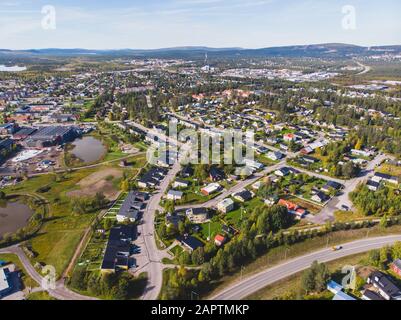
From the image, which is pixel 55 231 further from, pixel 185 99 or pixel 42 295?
pixel 185 99

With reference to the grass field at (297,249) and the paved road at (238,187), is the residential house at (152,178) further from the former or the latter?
the grass field at (297,249)

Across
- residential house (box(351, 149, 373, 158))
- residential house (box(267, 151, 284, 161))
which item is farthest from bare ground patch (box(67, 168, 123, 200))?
residential house (box(351, 149, 373, 158))

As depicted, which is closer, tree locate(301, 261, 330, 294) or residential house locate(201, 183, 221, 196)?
tree locate(301, 261, 330, 294)

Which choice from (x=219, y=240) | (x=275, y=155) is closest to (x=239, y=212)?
(x=219, y=240)

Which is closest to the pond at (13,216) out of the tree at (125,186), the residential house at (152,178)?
the tree at (125,186)

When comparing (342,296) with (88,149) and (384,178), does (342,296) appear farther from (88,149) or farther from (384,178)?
(88,149)

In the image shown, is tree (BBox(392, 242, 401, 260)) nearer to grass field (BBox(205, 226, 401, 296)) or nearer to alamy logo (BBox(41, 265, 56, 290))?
grass field (BBox(205, 226, 401, 296))

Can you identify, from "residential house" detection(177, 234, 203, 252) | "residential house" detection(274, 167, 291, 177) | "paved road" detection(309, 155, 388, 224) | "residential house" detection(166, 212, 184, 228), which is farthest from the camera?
"residential house" detection(274, 167, 291, 177)
